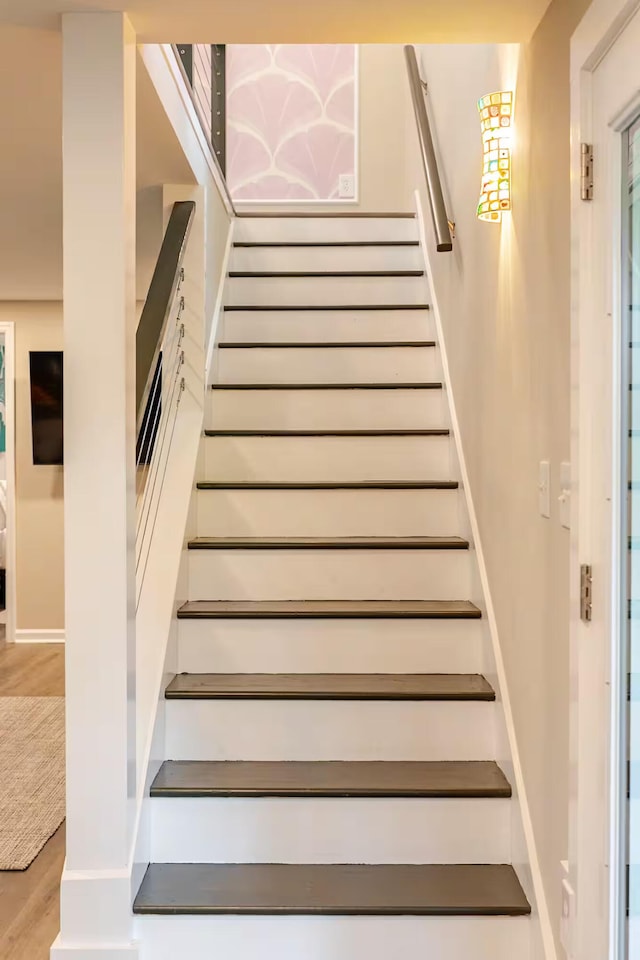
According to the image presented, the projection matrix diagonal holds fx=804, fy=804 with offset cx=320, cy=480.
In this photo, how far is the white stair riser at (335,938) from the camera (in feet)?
6.35

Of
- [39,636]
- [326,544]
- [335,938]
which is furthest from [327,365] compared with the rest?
[39,636]

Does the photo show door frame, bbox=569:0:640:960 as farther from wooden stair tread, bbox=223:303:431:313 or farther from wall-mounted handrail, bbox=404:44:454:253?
wooden stair tread, bbox=223:303:431:313

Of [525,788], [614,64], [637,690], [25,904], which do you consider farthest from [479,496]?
[25,904]

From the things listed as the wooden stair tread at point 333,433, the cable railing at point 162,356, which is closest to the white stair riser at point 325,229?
the cable railing at point 162,356

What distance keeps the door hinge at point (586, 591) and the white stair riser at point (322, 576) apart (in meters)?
1.24

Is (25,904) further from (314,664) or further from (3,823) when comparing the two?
(314,664)

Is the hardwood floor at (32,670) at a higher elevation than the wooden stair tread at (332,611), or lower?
lower

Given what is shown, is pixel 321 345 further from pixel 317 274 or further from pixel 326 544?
pixel 326 544

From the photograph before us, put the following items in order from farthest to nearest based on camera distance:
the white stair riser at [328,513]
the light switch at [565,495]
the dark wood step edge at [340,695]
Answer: the white stair riser at [328,513] → the dark wood step edge at [340,695] → the light switch at [565,495]

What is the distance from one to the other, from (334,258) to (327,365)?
866 mm

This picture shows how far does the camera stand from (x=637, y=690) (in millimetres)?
1425

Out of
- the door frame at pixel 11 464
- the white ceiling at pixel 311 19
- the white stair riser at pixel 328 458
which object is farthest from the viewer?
the door frame at pixel 11 464

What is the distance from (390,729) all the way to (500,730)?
32 cm

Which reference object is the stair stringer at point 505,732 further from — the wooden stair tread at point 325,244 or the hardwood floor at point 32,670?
the hardwood floor at point 32,670
